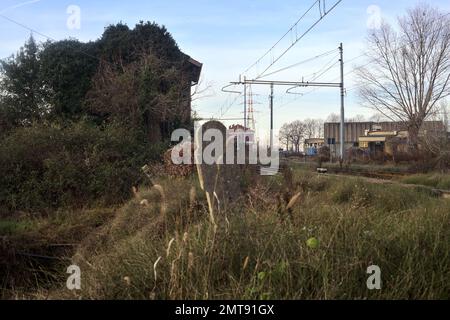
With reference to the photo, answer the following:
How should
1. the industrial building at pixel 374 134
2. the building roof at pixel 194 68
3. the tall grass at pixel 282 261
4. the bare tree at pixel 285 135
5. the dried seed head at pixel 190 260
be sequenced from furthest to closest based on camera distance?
the bare tree at pixel 285 135, the industrial building at pixel 374 134, the building roof at pixel 194 68, the dried seed head at pixel 190 260, the tall grass at pixel 282 261

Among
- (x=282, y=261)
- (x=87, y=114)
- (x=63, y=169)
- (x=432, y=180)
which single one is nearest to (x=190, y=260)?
(x=282, y=261)

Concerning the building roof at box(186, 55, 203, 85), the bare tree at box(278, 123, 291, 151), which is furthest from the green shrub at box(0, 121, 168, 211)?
the bare tree at box(278, 123, 291, 151)

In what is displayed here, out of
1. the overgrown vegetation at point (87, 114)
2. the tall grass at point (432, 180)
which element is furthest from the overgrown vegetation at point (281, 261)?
the tall grass at point (432, 180)

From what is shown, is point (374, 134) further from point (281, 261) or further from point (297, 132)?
point (281, 261)

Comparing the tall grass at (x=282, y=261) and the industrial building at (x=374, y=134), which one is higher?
the industrial building at (x=374, y=134)

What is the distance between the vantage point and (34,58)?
22406 millimetres

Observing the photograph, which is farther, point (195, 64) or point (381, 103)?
point (381, 103)

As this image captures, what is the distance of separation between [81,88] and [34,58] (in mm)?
3104

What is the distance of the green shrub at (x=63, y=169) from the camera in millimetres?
12438

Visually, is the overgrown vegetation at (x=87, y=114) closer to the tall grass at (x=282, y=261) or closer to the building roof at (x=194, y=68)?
the building roof at (x=194, y=68)

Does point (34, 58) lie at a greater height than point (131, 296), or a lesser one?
greater

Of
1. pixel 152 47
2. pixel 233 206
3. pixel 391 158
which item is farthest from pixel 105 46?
pixel 391 158

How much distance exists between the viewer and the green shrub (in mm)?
12438
